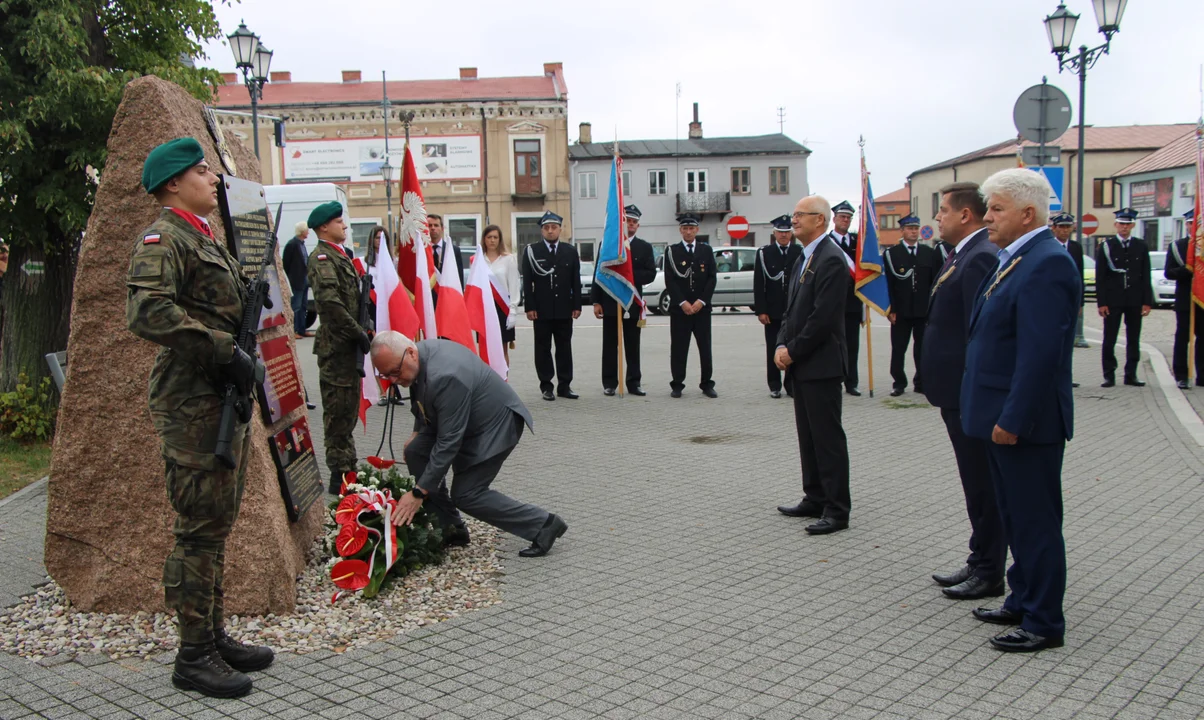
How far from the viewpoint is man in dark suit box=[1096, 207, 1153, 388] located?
1241 cm

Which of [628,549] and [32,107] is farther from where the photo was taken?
[32,107]

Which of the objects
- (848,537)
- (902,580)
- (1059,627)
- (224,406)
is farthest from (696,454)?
(224,406)

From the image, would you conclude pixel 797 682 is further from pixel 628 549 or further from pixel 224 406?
pixel 224 406

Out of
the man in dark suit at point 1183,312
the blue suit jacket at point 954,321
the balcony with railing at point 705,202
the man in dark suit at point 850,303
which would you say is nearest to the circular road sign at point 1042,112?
the man in dark suit at point 1183,312

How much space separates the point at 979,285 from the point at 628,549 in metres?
2.52

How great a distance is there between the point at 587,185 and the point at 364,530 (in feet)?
167

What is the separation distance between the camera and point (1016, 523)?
4.32 metres

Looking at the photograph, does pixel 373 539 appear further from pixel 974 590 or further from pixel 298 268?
pixel 298 268

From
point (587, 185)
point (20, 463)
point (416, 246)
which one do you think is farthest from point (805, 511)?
point (587, 185)

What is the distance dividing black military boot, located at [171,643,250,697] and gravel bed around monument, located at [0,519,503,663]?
18.0 inches

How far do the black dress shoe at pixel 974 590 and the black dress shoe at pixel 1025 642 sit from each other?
2.19ft

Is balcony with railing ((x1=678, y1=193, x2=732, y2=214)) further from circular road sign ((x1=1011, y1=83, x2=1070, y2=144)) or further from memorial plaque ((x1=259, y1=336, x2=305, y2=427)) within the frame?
memorial plaque ((x1=259, y1=336, x2=305, y2=427))

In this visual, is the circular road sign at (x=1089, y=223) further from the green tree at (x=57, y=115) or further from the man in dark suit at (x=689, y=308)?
the green tree at (x=57, y=115)

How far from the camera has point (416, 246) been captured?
805 cm
